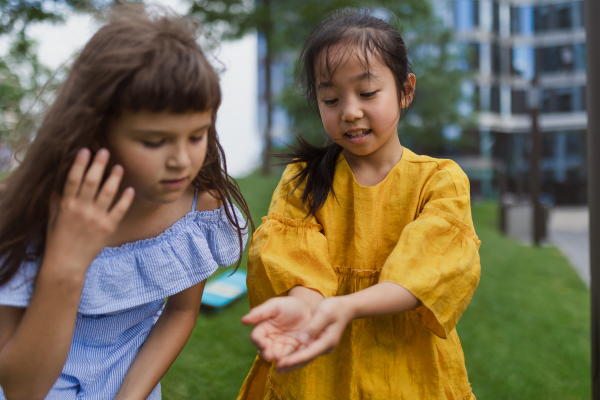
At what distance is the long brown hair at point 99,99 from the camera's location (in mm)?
1001

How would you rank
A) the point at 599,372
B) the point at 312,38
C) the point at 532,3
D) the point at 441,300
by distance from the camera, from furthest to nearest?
the point at 532,3
the point at 599,372
the point at 312,38
the point at 441,300

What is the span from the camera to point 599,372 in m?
1.75

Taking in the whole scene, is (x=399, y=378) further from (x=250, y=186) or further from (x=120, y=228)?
(x=250, y=186)

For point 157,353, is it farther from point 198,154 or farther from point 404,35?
point 404,35

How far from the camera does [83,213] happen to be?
100cm

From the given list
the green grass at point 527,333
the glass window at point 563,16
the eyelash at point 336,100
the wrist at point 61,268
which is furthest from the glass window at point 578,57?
the wrist at point 61,268

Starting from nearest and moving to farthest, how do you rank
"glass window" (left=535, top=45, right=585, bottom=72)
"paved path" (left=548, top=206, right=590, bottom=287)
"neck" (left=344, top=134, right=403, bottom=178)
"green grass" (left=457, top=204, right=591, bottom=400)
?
"neck" (left=344, top=134, right=403, bottom=178) < "green grass" (left=457, top=204, right=591, bottom=400) < "paved path" (left=548, top=206, right=590, bottom=287) < "glass window" (left=535, top=45, right=585, bottom=72)

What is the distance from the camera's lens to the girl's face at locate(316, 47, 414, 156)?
128 cm

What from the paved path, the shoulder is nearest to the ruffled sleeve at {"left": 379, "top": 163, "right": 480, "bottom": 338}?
the shoulder

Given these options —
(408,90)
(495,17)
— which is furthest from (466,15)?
(408,90)

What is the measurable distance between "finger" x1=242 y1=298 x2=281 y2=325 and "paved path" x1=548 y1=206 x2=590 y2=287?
19.3 ft

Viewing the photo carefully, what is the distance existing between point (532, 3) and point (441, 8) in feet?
43.7

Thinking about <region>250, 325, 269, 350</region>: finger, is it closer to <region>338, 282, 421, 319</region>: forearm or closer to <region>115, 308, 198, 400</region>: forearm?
<region>338, 282, 421, 319</region>: forearm

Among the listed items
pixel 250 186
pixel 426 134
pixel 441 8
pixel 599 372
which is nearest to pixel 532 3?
pixel 441 8
